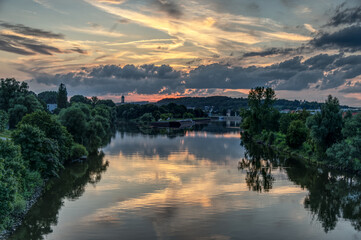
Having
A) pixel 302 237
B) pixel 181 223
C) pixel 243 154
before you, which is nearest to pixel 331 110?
pixel 243 154

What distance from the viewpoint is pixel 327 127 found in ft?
206

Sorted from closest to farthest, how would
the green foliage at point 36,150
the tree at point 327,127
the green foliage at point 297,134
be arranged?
the green foliage at point 36,150, the tree at point 327,127, the green foliage at point 297,134

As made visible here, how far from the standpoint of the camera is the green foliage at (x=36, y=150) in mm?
43481

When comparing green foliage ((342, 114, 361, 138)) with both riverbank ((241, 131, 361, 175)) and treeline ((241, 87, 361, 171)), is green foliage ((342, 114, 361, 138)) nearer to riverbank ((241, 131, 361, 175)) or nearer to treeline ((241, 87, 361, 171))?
treeline ((241, 87, 361, 171))

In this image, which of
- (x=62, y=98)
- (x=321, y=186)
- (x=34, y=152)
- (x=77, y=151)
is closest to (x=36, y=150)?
(x=34, y=152)

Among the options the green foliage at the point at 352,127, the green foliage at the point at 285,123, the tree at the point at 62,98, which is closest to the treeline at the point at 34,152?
the green foliage at the point at 352,127

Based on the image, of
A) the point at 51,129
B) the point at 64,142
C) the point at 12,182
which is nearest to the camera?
the point at 12,182

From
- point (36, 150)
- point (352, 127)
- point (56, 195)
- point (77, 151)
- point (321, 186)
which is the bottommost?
point (321, 186)

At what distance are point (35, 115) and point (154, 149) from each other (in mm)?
37377

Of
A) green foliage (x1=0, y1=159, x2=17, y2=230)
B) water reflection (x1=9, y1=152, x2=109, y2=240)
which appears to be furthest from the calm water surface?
green foliage (x1=0, y1=159, x2=17, y2=230)

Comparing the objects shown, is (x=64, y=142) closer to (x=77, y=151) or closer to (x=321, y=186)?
(x=77, y=151)

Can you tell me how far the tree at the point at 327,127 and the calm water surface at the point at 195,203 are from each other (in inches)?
241

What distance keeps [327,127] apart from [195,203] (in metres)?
36.2

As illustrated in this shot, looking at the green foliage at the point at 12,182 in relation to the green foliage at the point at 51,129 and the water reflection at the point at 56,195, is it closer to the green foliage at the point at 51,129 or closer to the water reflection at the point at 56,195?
the water reflection at the point at 56,195
